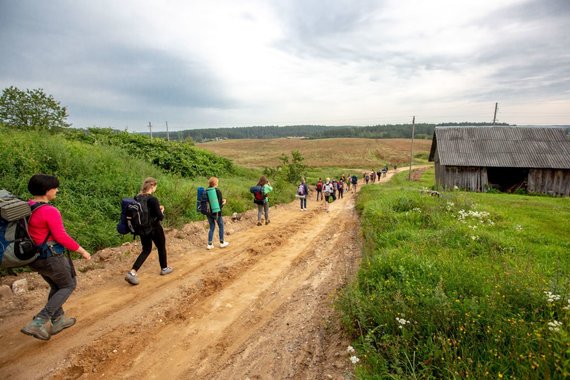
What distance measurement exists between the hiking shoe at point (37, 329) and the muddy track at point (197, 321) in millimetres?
164

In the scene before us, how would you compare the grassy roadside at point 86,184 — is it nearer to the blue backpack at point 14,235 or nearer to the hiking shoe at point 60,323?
the hiking shoe at point 60,323

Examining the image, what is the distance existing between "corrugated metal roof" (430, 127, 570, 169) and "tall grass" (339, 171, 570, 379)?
17494mm

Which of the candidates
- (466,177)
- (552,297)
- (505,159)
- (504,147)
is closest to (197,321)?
(552,297)

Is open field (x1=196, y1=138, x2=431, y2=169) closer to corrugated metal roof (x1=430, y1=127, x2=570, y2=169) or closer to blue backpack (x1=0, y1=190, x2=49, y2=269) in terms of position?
corrugated metal roof (x1=430, y1=127, x2=570, y2=169)

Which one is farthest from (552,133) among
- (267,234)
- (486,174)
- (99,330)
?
(99,330)

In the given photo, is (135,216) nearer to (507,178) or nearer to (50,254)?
(50,254)

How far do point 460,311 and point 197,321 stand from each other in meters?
3.47

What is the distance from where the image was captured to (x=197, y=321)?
170 inches

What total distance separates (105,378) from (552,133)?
3097 cm

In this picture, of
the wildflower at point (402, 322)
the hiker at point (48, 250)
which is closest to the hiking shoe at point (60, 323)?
the hiker at point (48, 250)

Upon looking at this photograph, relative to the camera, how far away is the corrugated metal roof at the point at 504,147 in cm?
2130

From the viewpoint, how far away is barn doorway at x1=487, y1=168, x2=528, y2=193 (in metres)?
22.3

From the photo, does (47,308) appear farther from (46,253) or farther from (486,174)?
(486,174)

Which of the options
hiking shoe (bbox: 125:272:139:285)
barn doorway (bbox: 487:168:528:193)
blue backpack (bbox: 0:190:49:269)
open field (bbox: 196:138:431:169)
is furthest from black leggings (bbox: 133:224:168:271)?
open field (bbox: 196:138:431:169)
